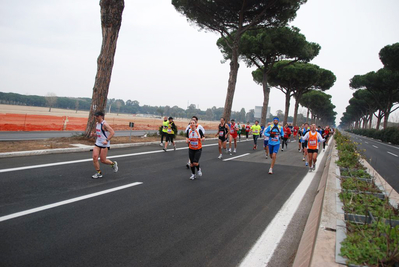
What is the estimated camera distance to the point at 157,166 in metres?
9.52

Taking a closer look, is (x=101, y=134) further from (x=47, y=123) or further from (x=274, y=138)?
(x=47, y=123)

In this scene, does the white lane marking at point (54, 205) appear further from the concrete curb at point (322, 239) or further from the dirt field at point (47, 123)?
the dirt field at point (47, 123)

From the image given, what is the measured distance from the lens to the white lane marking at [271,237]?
3387 millimetres

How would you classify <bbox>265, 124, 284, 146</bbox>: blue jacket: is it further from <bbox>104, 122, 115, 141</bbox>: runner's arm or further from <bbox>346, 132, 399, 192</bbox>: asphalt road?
<bbox>104, 122, 115, 141</bbox>: runner's arm

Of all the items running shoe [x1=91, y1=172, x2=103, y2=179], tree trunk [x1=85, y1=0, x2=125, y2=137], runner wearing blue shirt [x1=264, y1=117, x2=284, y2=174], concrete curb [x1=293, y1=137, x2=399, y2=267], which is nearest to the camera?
concrete curb [x1=293, y1=137, x2=399, y2=267]

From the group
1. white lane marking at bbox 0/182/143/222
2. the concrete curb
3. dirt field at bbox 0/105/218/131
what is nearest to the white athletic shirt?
white lane marking at bbox 0/182/143/222

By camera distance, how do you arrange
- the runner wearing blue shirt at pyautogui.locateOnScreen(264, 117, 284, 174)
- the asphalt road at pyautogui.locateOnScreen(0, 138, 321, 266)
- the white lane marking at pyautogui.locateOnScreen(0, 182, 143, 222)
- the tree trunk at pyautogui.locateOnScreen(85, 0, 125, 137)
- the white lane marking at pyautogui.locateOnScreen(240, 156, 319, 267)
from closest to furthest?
the asphalt road at pyautogui.locateOnScreen(0, 138, 321, 266) → the white lane marking at pyautogui.locateOnScreen(240, 156, 319, 267) → the white lane marking at pyautogui.locateOnScreen(0, 182, 143, 222) → the runner wearing blue shirt at pyautogui.locateOnScreen(264, 117, 284, 174) → the tree trunk at pyautogui.locateOnScreen(85, 0, 125, 137)

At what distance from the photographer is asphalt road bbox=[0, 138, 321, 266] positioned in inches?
129

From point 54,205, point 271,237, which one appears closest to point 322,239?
point 271,237

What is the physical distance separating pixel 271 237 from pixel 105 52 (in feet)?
40.5

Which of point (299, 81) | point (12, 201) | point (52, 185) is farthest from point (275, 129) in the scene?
point (299, 81)

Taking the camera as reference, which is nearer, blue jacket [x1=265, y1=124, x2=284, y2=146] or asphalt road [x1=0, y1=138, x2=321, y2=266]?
asphalt road [x1=0, y1=138, x2=321, y2=266]

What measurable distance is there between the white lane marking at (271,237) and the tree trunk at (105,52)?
34.1 feet

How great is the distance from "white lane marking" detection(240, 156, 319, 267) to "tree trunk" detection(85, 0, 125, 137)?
10.4 meters
